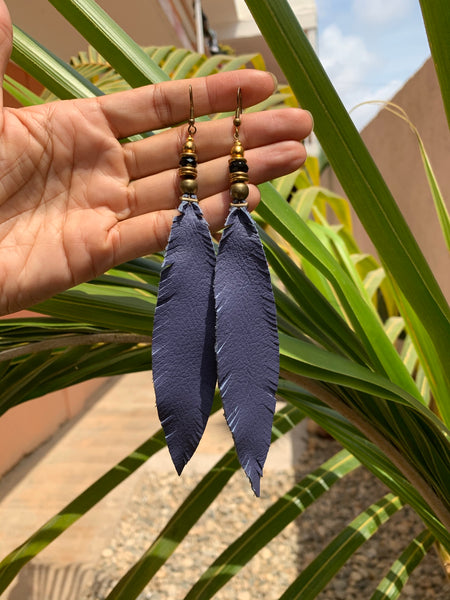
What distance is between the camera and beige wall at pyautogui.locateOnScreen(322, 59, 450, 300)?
5.64 feet

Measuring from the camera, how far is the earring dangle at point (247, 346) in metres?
0.29

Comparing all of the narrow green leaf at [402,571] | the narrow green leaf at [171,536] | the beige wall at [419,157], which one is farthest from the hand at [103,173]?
the beige wall at [419,157]

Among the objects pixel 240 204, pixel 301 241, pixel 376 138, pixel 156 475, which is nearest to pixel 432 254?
pixel 376 138

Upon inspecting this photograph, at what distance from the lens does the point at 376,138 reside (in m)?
2.69

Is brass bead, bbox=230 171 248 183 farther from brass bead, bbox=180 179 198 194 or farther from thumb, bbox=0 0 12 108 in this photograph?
thumb, bbox=0 0 12 108

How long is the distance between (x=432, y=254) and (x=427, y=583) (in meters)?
1.15

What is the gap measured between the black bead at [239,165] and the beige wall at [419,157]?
144cm

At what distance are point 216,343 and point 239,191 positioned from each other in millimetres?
106

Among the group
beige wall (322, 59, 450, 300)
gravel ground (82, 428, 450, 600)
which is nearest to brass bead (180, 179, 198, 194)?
gravel ground (82, 428, 450, 600)

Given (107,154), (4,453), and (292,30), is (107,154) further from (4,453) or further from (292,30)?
(4,453)

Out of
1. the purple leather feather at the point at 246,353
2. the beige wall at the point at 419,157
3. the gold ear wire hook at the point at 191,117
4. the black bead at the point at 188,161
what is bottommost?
the purple leather feather at the point at 246,353

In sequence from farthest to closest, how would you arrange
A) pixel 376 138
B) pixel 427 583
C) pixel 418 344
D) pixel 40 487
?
pixel 376 138 → pixel 40 487 → pixel 427 583 → pixel 418 344

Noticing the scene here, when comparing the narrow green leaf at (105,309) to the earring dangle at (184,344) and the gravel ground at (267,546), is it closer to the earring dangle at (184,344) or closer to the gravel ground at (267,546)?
the earring dangle at (184,344)

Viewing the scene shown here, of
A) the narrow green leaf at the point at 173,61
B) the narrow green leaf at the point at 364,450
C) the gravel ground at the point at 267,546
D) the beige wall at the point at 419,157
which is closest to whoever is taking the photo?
the narrow green leaf at the point at 364,450
